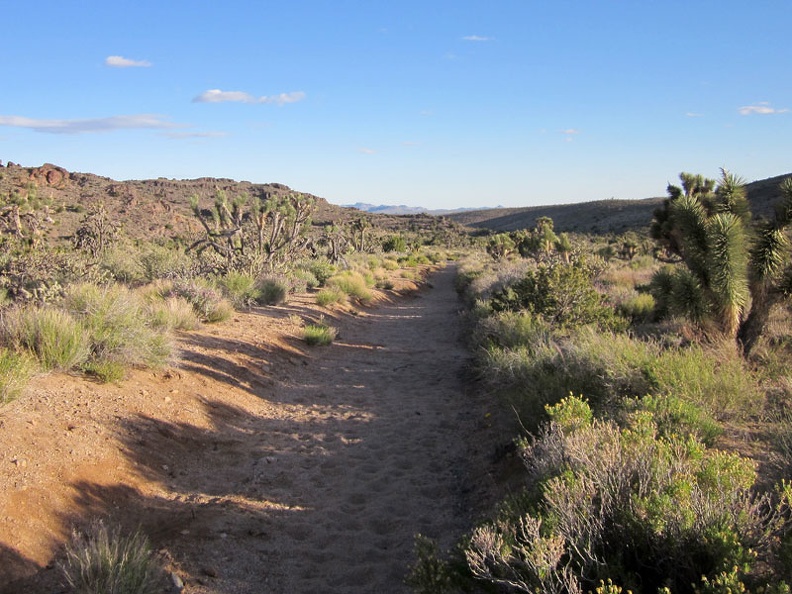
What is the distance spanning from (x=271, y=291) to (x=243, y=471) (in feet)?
33.9

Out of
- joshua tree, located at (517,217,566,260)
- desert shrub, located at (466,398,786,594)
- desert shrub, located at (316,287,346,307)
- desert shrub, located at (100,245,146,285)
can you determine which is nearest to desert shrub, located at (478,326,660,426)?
desert shrub, located at (466,398,786,594)

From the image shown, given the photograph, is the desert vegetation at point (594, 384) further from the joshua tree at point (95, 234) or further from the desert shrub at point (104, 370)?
the joshua tree at point (95, 234)

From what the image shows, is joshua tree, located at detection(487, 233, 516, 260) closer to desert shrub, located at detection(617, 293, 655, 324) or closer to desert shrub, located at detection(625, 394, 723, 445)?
desert shrub, located at detection(617, 293, 655, 324)

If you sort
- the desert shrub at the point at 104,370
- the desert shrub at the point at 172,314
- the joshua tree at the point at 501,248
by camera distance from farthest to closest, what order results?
the joshua tree at the point at 501,248
the desert shrub at the point at 172,314
the desert shrub at the point at 104,370

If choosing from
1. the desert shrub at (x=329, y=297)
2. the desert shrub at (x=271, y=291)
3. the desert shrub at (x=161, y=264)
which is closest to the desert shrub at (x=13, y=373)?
the desert shrub at (x=161, y=264)

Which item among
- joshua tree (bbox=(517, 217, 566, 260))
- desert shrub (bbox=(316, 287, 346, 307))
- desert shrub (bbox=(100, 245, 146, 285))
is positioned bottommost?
desert shrub (bbox=(316, 287, 346, 307))

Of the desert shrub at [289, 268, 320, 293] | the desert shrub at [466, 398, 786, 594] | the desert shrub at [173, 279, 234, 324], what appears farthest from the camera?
the desert shrub at [289, 268, 320, 293]

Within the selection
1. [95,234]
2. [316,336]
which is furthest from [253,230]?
[316,336]

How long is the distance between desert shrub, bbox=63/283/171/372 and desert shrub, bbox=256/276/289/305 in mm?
7465

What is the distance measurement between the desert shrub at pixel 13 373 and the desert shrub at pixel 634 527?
466 centimetres

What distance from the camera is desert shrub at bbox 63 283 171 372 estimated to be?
729 cm

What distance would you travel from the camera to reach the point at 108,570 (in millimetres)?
3619

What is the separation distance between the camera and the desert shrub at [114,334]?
23.9 feet

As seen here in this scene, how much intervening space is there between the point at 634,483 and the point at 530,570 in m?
1.06
